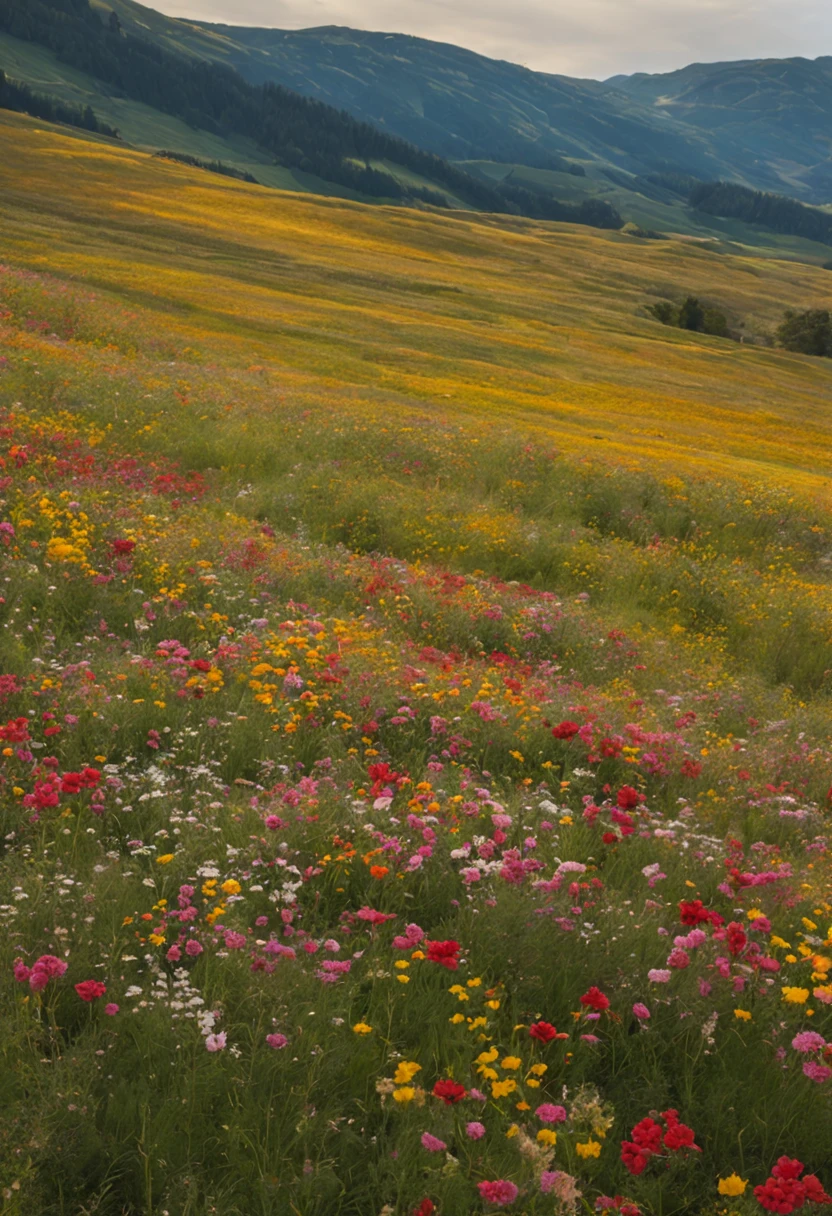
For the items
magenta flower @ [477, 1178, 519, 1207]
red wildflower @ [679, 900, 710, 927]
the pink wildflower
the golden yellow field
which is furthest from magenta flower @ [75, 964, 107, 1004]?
the golden yellow field

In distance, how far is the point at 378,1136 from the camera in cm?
402

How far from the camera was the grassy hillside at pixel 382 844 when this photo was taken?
4.01m

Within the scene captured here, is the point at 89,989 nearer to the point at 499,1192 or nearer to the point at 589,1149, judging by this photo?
the point at 499,1192

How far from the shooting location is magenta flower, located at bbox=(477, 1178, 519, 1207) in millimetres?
3578

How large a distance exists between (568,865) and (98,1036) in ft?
9.98

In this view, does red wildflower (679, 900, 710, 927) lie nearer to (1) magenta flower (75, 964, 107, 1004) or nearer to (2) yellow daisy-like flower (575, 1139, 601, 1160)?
(2) yellow daisy-like flower (575, 1139, 601, 1160)

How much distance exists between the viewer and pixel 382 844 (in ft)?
20.3

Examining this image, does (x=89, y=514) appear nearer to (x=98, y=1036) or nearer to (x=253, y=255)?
(x=98, y=1036)

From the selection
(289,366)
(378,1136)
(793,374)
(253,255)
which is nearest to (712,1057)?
(378,1136)

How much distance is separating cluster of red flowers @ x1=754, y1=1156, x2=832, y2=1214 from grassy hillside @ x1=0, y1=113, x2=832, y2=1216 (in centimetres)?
2

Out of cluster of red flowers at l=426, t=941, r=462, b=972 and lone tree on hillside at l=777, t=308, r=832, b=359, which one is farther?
lone tree on hillside at l=777, t=308, r=832, b=359

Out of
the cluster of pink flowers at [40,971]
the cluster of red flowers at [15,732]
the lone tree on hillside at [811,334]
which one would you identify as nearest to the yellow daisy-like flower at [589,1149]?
the cluster of pink flowers at [40,971]

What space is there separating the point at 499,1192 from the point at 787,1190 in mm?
1170

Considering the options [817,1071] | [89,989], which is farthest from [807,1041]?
[89,989]
